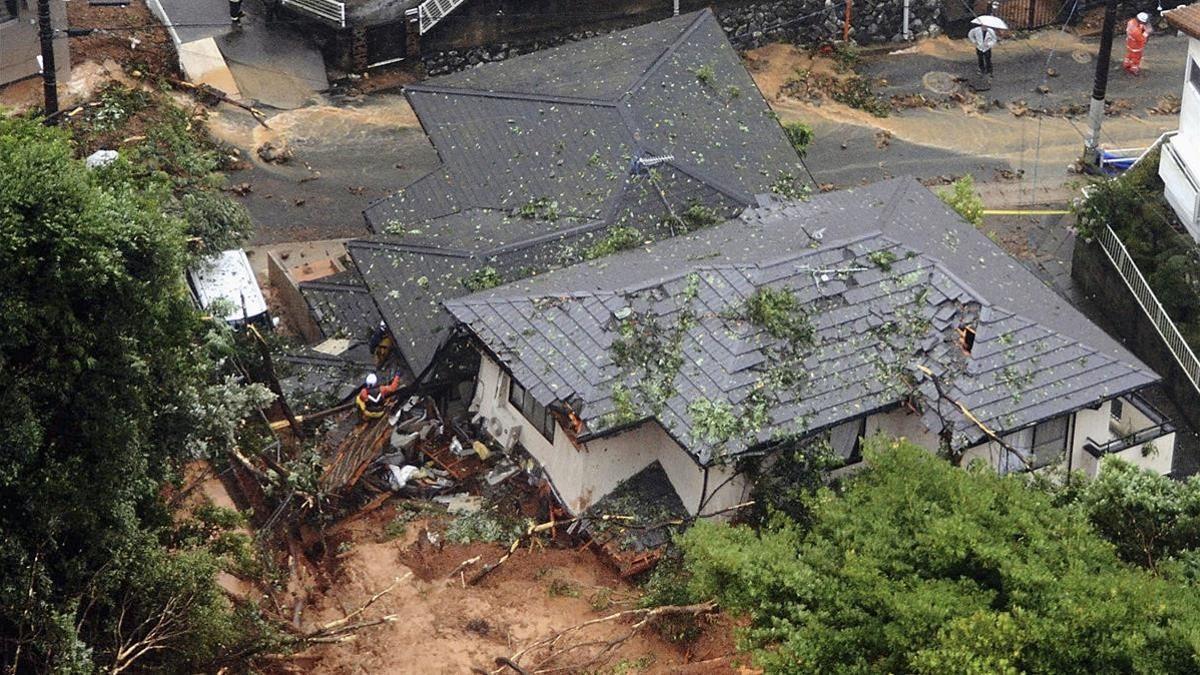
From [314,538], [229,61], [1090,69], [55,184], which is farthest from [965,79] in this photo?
[55,184]

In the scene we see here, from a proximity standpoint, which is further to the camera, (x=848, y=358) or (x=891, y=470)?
(x=848, y=358)

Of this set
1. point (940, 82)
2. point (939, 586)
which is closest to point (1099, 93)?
point (940, 82)

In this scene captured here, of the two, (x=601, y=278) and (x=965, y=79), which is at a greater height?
(x=601, y=278)

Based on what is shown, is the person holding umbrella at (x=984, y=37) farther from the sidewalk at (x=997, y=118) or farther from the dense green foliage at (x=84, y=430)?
the dense green foliage at (x=84, y=430)

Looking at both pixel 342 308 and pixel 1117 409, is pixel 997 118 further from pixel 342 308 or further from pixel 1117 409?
pixel 342 308

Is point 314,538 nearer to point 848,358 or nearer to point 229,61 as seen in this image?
point 848,358

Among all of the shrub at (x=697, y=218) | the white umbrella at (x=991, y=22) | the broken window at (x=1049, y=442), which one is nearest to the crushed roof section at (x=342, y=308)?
the shrub at (x=697, y=218)
